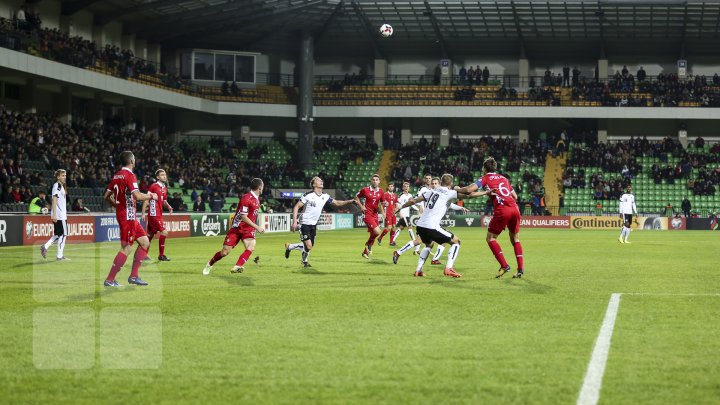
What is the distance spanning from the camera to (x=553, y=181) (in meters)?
70.4

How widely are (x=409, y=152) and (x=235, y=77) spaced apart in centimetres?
1552

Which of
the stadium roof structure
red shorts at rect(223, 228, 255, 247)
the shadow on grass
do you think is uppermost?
the stadium roof structure

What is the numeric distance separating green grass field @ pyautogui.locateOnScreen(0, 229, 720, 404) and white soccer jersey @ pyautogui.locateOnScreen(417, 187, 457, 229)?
120 cm

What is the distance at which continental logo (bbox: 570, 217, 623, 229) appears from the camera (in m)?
63.8

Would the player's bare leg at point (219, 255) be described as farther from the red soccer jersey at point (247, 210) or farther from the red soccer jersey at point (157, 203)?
the red soccer jersey at point (157, 203)

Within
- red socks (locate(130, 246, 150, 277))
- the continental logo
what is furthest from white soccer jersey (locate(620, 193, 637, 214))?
red socks (locate(130, 246, 150, 277))

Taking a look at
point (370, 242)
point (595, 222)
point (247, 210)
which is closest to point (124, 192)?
point (247, 210)

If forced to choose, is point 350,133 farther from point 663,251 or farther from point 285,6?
point 663,251

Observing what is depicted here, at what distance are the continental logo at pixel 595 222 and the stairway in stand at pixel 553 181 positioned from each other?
1901mm

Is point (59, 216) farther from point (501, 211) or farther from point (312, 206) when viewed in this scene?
point (501, 211)

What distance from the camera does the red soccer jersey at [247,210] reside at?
63.6ft

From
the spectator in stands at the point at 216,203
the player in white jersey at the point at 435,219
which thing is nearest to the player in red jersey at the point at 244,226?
the player in white jersey at the point at 435,219

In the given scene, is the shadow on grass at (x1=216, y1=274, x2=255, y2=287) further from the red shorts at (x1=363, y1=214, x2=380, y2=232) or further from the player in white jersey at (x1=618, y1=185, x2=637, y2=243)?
the player in white jersey at (x1=618, y1=185, x2=637, y2=243)

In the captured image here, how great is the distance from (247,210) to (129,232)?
12.5 ft
